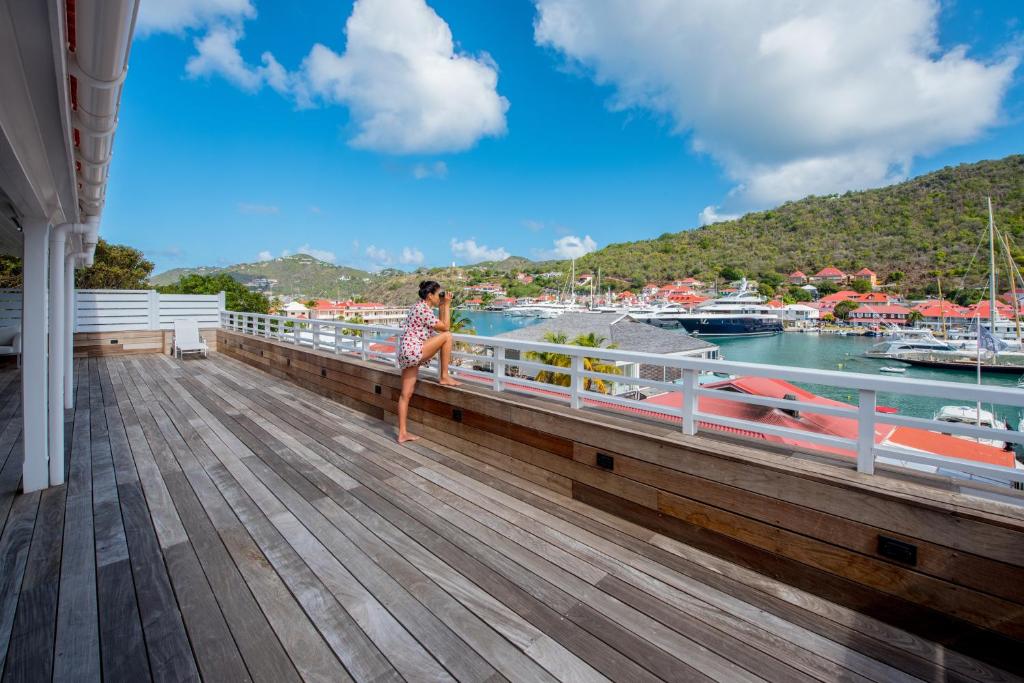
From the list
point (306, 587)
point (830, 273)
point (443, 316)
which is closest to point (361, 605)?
point (306, 587)

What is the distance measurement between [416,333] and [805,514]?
282cm

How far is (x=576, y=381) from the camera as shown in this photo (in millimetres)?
2932

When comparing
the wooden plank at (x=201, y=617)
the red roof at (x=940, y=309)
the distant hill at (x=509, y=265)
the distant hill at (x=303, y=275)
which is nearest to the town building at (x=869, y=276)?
the red roof at (x=940, y=309)

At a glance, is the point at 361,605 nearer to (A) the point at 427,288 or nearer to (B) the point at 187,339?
(A) the point at 427,288

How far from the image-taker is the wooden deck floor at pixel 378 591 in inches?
56.7

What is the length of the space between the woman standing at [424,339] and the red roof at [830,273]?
65.9 m

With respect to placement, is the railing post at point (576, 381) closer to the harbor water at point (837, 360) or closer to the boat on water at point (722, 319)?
the harbor water at point (837, 360)

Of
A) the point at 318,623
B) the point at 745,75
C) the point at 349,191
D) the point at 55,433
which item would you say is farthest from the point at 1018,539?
the point at 349,191

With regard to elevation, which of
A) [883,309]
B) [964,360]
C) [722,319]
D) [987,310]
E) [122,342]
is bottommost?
[964,360]

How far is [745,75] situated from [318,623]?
14.3 m

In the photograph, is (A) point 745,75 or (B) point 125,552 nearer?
(B) point 125,552

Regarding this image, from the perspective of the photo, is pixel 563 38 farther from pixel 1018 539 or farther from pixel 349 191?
pixel 349 191

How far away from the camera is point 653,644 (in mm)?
1537

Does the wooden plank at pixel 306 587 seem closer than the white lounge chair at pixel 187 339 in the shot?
Yes
